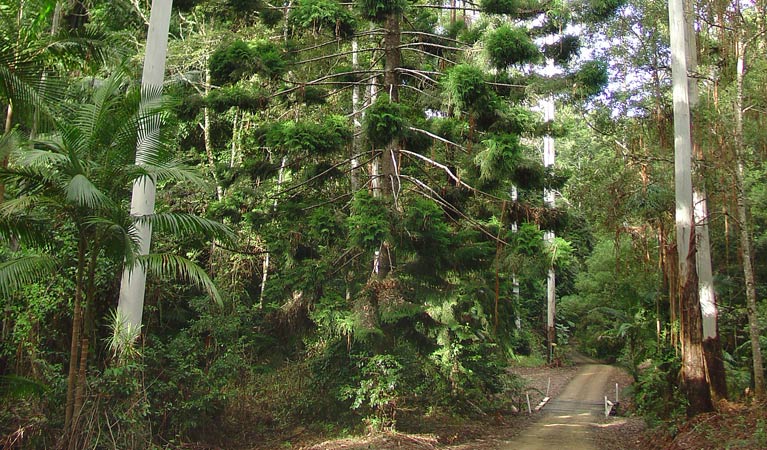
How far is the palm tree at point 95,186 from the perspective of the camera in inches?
305

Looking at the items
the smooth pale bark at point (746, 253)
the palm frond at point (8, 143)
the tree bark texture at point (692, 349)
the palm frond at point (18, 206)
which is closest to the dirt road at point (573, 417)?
the tree bark texture at point (692, 349)

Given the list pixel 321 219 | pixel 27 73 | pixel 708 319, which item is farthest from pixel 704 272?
pixel 27 73

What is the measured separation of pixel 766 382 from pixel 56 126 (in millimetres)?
15158

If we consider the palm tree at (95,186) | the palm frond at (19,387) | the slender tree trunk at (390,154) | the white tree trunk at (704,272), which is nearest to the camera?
the palm tree at (95,186)

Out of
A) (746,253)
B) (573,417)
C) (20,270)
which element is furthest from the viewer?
(573,417)

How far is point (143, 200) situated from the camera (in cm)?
1024

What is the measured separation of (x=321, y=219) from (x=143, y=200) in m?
2.95

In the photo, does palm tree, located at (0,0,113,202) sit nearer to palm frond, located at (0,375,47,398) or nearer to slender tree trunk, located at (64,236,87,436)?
slender tree trunk, located at (64,236,87,436)

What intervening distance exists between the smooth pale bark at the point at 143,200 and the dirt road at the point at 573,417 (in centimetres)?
718

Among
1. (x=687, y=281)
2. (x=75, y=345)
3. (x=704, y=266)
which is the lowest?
(x=75, y=345)

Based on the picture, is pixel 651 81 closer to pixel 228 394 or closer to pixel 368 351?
pixel 368 351

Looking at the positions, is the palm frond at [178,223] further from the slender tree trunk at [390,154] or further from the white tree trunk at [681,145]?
the white tree trunk at [681,145]

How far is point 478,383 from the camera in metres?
14.9

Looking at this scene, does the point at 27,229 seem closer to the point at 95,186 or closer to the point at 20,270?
the point at 20,270
